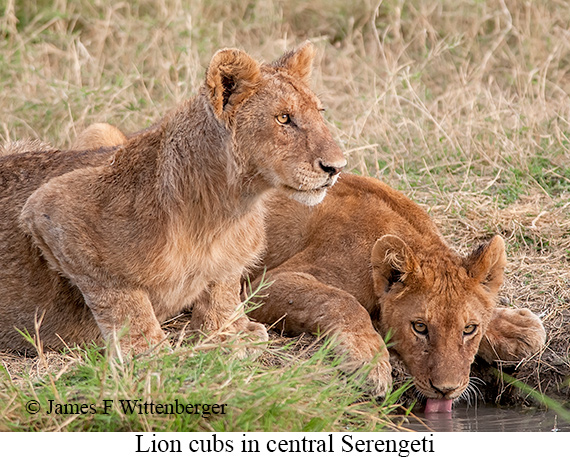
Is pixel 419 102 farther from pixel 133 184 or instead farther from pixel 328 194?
pixel 133 184

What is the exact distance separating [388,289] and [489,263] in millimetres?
584

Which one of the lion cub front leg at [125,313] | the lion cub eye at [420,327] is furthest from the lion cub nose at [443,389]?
the lion cub front leg at [125,313]

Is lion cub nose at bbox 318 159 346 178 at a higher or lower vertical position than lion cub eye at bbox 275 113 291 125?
lower

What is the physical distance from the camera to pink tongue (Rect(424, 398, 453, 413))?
543 cm

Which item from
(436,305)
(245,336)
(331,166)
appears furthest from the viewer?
(436,305)

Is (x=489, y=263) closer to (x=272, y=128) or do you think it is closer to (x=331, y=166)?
(x=331, y=166)

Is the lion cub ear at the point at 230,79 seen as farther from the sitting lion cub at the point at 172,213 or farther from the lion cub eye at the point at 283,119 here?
the lion cub eye at the point at 283,119

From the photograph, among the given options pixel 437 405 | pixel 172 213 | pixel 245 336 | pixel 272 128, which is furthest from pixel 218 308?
pixel 437 405

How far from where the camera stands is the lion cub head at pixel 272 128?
470 cm

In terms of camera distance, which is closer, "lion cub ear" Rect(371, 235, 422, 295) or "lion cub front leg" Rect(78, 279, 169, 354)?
"lion cub front leg" Rect(78, 279, 169, 354)

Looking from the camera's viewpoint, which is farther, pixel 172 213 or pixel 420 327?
pixel 420 327

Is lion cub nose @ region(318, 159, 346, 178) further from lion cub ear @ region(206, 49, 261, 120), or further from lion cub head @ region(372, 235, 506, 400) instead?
lion cub head @ region(372, 235, 506, 400)

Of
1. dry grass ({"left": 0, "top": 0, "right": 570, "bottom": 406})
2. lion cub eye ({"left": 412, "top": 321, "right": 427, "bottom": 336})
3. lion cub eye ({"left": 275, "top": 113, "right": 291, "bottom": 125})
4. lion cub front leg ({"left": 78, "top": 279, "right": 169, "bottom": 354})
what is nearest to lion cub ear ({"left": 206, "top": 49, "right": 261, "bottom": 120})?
lion cub eye ({"left": 275, "top": 113, "right": 291, "bottom": 125})

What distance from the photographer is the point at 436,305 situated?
533 cm
